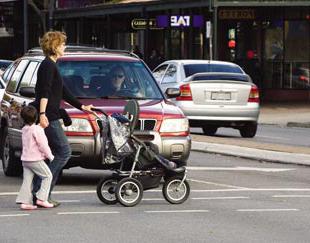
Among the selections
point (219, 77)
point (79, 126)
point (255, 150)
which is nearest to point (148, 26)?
point (219, 77)

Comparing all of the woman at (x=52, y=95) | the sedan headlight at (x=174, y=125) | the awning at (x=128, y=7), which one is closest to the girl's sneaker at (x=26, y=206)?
the woman at (x=52, y=95)

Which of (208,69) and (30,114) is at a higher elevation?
(208,69)

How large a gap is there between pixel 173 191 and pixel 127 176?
574 mm

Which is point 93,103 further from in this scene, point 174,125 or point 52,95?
point 52,95

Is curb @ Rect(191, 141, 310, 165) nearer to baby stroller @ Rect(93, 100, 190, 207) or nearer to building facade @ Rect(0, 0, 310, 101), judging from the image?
baby stroller @ Rect(93, 100, 190, 207)

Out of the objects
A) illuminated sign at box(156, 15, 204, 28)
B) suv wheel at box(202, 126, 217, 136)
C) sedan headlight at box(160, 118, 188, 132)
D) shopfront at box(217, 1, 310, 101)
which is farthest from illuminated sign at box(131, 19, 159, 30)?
sedan headlight at box(160, 118, 188, 132)

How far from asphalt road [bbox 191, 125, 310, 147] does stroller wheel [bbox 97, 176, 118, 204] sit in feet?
32.5

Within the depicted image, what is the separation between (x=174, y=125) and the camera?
42.3 ft

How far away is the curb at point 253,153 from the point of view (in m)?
16.6

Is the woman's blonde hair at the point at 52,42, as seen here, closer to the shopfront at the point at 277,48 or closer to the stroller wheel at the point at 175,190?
the stroller wheel at the point at 175,190

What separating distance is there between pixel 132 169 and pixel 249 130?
12.0 meters

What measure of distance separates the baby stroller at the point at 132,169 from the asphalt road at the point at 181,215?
14 centimetres

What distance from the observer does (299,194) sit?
1246cm

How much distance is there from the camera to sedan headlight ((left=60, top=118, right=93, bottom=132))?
12.6 metres
